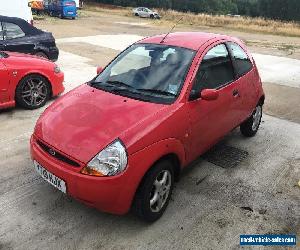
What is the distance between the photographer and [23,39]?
959 centimetres

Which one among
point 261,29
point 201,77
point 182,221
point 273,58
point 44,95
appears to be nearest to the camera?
point 182,221

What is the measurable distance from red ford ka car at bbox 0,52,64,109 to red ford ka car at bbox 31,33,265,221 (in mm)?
2559

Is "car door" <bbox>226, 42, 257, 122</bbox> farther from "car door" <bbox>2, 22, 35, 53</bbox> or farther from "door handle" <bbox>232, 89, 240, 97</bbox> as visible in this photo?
"car door" <bbox>2, 22, 35, 53</bbox>

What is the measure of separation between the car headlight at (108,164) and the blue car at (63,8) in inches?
1250

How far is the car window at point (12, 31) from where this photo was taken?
917 cm

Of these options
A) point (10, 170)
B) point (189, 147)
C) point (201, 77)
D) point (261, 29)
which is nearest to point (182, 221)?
point (189, 147)

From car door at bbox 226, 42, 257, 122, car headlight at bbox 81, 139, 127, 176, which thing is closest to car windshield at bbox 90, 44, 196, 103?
car headlight at bbox 81, 139, 127, 176

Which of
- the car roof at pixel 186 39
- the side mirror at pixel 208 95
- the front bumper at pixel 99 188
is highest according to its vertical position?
the car roof at pixel 186 39

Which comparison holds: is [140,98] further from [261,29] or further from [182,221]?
[261,29]

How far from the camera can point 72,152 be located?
3.52m

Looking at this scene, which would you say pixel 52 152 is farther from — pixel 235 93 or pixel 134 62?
pixel 235 93

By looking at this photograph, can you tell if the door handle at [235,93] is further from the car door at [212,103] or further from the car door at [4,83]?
the car door at [4,83]

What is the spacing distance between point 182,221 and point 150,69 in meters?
1.89

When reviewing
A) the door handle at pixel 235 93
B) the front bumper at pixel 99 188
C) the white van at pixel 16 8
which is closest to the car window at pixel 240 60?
the door handle at pixel 235 93
